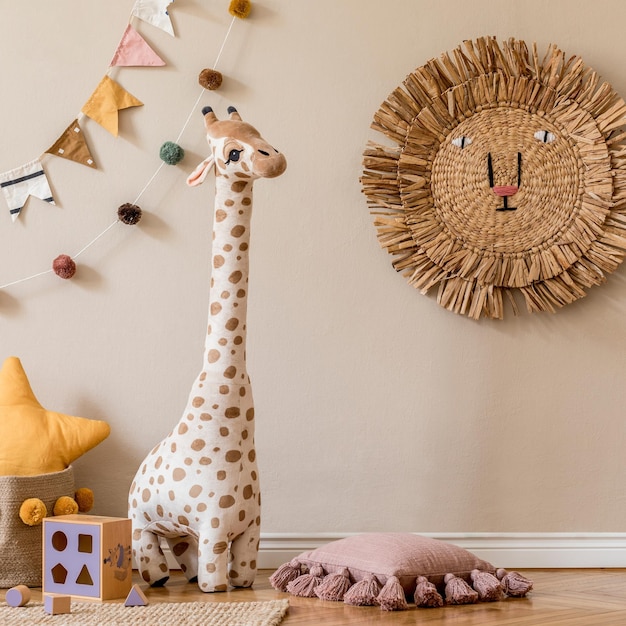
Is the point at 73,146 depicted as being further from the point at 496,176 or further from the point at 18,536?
the point at 496,176

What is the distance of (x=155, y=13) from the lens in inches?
84.7

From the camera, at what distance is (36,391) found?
2123 mm

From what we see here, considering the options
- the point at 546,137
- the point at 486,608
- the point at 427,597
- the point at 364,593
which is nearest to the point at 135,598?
the point at 364,593

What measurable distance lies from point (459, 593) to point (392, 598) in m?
0.15

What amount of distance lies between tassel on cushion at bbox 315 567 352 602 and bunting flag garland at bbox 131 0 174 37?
1391 millimetres

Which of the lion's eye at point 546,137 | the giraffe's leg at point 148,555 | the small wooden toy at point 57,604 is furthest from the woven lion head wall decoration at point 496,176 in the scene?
the small wooden toy at point 57,604

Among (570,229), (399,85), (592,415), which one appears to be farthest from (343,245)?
(592,415)

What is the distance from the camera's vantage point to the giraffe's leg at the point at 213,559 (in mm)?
1659

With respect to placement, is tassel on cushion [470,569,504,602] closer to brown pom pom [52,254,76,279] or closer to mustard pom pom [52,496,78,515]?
mustard pom pom [52,496,78,515]

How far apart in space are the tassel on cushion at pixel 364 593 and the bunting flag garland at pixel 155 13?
1.42 meters

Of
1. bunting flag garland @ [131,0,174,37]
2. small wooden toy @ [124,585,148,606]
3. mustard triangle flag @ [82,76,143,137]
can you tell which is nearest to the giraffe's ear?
mustard triangle flag @ [82,76,143,137]

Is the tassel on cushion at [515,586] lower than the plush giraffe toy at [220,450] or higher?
lower

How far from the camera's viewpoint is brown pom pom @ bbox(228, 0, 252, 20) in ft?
7.00

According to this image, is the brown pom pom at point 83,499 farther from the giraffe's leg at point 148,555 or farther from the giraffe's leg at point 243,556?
the giraffe's leg at point 243,556
